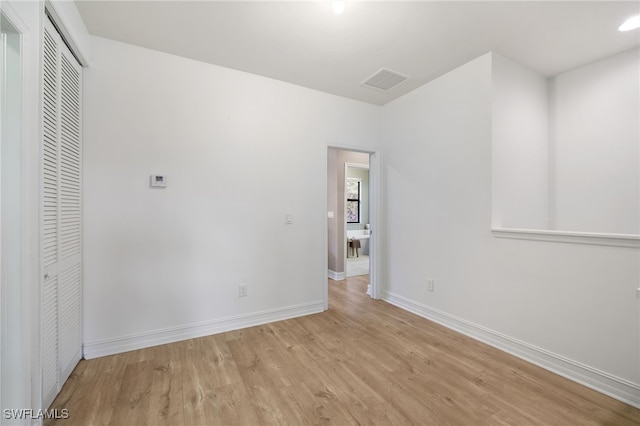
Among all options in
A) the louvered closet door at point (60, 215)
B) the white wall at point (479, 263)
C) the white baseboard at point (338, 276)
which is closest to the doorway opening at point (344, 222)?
the white baseboard at point (338, 276)

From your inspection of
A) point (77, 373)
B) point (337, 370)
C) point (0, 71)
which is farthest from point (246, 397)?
point (0, 71)

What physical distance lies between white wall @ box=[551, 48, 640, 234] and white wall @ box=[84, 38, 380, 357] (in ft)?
8.67

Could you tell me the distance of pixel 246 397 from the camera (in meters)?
1.74

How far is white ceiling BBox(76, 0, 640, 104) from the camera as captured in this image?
1.92m

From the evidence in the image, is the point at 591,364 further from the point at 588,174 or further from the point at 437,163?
the point at 437,163

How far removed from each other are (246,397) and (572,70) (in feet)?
14.5

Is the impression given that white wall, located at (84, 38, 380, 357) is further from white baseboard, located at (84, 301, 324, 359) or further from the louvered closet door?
the louvered closet door

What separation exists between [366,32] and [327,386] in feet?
9.30

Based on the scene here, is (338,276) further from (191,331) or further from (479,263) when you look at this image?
(191,331)

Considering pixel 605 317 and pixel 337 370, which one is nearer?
pixel 605 317

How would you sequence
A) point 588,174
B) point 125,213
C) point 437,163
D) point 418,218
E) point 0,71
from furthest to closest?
1. point 418,218
2. point 437,163
3. point 588,174
4. point 125,213
5. point 0,71

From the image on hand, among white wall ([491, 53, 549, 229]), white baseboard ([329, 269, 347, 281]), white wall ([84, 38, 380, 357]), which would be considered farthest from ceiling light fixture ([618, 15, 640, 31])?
white baseboard ([329, 269, 347, 281])

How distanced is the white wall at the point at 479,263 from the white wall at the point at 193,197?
1.09 metres

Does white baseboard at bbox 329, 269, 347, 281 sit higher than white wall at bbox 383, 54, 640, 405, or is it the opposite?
white wall at bbox 383, 54, 640, 405
